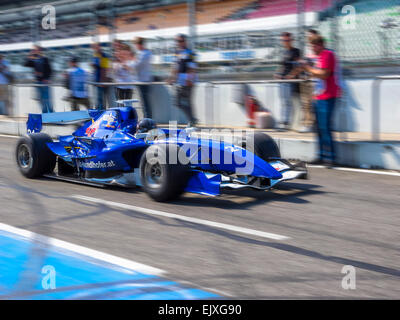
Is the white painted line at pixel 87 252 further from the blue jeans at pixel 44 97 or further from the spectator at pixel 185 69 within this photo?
the blue jeans at pixel 44 97

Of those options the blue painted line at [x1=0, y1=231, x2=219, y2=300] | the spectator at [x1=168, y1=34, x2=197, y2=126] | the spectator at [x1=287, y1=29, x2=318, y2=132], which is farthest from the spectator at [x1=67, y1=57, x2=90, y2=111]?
the blue painted line at [x1=0, y1=231, x2=219, y2=300]

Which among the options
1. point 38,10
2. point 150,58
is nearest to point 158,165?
point 150,58

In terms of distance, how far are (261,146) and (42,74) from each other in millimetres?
8649

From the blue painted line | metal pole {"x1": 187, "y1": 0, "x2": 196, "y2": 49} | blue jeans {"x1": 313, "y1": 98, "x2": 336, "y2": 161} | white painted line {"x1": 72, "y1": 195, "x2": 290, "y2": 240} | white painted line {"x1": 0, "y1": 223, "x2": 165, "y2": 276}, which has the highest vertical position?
metal pole {"x1": 187, "y1": 0, "x2": 196, "y2": 49}

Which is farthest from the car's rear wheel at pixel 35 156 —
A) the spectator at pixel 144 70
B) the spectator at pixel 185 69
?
the spectator at pixel 144 70

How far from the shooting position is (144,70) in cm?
1123

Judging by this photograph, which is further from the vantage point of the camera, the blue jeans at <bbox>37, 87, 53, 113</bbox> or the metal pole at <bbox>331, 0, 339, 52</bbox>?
the blue jeans at <bbox>37, 87, 53, 113</bbox>

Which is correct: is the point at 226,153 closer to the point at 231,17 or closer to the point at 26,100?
the point at 231,17

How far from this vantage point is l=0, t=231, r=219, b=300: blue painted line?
341 centimetres

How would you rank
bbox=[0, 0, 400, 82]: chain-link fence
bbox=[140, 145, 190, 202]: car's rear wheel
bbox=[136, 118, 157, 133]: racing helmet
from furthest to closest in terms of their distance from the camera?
bbox=[0, 0, 400, 82]: chain-link fence, bbox=[136, 118, 157, 133]: racing helmet, bbox=[140, 145, 190, 202]: car's rear wheel

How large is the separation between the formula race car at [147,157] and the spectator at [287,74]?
2541 mm

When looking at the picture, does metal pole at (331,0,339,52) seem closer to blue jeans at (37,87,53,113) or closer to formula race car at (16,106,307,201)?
formula race car at (16,106,307,201)

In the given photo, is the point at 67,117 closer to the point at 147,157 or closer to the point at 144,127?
the point at 144,127

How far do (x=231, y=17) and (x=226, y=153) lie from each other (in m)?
7.25
